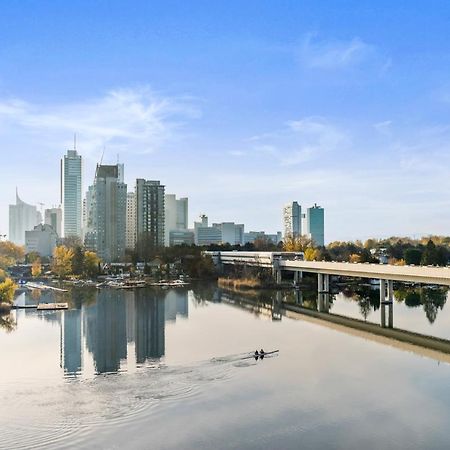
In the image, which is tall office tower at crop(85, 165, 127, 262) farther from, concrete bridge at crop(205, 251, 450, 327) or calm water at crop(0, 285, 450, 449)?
calm water at crop(0, 285, 450, 449)

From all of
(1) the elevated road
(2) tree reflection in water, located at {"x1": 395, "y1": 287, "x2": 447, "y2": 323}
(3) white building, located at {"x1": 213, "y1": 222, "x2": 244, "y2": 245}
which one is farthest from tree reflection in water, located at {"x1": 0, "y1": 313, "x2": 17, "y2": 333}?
(3) white building, located at {"x1": 213, "y1": 222, "x2": 244, "y2": 245}

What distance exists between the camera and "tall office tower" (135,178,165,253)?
8031 cm

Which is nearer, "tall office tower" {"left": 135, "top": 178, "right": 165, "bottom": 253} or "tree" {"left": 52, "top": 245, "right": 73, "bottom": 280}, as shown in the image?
"tree" {"left": 52, "top": 245, "right": 73, "bottom": 280}

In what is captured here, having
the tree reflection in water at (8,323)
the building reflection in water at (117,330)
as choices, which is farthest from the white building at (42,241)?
the tree reflection in water at (8,323)

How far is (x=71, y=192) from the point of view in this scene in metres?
129

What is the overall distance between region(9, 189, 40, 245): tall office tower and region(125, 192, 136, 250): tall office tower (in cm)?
10220

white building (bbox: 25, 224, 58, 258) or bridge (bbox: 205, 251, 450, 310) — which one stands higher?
white building (bbox: 25, 224, 58, 258)

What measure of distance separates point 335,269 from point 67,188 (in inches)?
4094

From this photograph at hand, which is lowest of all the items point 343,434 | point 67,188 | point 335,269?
point 343,434

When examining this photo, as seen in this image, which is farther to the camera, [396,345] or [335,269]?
[335,269]

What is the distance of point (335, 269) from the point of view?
3506 cm

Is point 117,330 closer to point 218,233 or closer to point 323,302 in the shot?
point 323,302

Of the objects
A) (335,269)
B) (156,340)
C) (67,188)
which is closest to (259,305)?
(335,269)

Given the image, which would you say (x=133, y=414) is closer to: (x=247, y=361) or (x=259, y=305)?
(x=247, y=361)
